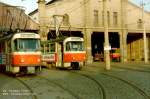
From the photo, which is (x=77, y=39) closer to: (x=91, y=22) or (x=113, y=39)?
(x=91, y=22)

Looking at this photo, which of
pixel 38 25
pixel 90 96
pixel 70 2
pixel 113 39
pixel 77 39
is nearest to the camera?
pixel 90 96

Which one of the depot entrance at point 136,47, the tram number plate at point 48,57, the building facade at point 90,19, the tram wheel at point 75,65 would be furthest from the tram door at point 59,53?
the depot entrance at point 136,47

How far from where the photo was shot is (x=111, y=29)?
54.4 meters

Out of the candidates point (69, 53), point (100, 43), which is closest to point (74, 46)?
point (69, 53)

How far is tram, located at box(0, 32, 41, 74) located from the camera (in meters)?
24.3

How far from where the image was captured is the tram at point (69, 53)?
104 ft

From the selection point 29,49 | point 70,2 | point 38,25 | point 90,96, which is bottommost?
point 90,96

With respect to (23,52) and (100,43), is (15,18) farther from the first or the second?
(23,52)

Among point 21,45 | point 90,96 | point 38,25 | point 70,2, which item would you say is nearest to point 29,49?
point 21,45

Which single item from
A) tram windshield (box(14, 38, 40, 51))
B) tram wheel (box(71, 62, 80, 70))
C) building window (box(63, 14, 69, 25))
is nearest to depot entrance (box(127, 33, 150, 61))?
building window (box(63, 14, 69, 25))

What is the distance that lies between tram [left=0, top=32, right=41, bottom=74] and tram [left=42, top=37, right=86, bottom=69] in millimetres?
6606

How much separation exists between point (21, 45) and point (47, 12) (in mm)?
26116

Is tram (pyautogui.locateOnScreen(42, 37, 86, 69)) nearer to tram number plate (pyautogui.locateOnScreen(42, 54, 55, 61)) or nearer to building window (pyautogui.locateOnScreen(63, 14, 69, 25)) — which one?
tram number plate (pyautogui.locateOnScreen(42, 54, 55, 61))

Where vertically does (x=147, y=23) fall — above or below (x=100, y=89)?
above
